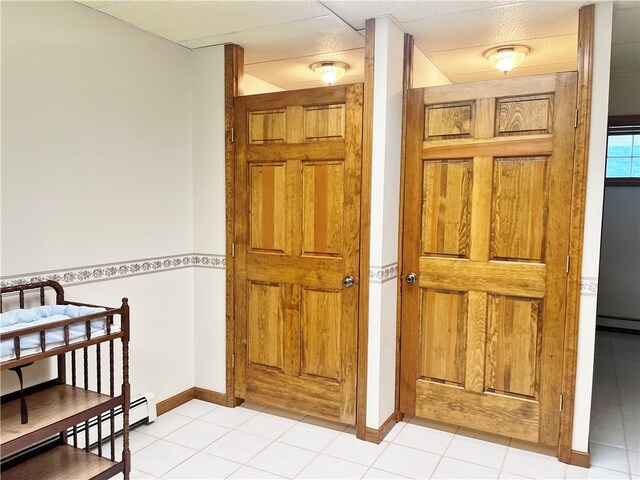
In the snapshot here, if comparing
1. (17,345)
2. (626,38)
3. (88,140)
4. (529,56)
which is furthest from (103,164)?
(626,38)

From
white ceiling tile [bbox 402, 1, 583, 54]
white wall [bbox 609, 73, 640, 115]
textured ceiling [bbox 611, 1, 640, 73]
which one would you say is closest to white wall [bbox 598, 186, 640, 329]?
white wall [bbox 609, 73, 640, 115]

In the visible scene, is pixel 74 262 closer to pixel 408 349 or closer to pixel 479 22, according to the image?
pixel 408 349

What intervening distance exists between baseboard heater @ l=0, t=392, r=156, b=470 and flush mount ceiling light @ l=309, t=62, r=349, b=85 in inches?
95.5

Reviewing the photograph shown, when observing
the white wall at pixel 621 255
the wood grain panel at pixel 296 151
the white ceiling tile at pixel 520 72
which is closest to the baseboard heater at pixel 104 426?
the wood grain panel at pixel 296 151

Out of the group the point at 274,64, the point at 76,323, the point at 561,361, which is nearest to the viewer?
the point at 76,323

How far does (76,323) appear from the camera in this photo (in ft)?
6.08

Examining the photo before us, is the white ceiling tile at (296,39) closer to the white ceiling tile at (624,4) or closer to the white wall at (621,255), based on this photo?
A: the white ceiling tile at (624,4)

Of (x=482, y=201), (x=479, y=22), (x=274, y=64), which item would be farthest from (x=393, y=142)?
(x=274, y=64)

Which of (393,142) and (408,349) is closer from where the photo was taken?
(393,142)

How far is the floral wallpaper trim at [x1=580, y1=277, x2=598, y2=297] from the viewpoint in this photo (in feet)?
7.80

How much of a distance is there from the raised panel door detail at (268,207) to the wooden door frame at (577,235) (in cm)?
159

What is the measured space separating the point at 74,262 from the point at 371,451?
1847mm

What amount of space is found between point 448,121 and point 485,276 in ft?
2.95

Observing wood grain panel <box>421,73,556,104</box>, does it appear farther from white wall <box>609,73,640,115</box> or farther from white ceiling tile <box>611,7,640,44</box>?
white wall <box>609,73,640,115</box>
